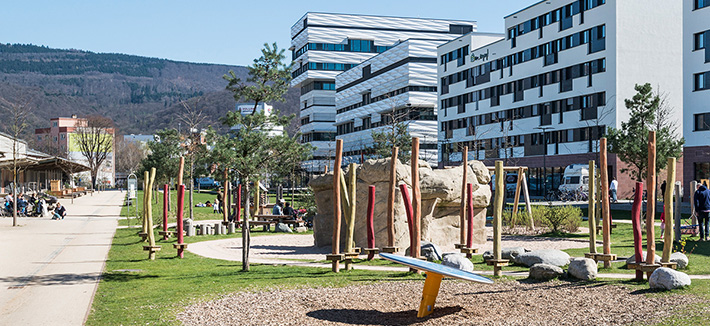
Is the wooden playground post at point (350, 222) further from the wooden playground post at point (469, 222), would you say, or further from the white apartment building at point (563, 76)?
the white apartment building at point (563, 76)

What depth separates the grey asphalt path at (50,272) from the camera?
33.8ft

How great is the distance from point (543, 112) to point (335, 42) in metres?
55.9

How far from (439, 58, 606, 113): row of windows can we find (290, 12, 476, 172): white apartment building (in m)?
36.4

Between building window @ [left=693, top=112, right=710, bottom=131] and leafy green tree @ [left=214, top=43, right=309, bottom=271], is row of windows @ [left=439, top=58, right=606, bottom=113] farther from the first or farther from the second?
leafy green tree @ [left=214, top=43, right=309, bottom=271]

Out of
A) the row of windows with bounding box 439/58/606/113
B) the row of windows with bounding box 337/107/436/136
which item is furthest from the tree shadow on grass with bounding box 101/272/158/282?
the row of windows with bounding box 337/107/436/136

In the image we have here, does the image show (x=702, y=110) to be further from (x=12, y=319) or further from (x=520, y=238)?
(x=12, y=319)

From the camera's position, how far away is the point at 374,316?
1014 centimetres

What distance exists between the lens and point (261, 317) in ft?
32.2

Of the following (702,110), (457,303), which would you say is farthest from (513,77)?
(457,303)

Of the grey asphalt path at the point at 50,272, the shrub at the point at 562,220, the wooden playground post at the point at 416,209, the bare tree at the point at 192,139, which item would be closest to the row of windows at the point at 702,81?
the shrub at the point at 562,220

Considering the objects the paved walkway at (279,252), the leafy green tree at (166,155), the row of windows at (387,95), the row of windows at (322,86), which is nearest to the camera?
the paved walkway at (279,252)

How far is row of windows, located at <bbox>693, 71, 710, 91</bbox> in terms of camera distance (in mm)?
45719

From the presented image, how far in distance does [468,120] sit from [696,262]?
5587 cm

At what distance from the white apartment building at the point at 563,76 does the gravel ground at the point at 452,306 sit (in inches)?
1408
